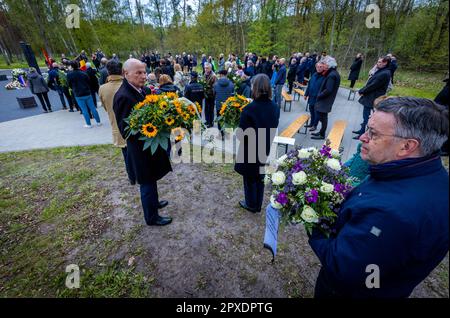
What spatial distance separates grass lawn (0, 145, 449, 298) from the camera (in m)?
2.56

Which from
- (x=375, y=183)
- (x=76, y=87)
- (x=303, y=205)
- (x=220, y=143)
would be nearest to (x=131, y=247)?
(x=303, y=205)

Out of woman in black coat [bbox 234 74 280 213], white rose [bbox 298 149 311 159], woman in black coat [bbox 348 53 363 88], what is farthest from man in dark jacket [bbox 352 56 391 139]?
woman in black coat [bbox 348 53 363 88]

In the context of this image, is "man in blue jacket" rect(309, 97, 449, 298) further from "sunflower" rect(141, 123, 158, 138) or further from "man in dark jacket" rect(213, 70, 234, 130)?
"man in dark jacket" rect(213, 70, 234, 130)

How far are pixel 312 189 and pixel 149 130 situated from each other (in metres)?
1.87

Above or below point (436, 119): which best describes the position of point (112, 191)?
below

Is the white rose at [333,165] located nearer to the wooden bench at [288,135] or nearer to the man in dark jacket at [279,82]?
the wooden bench at [288,135]

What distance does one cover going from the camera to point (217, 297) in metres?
2.43

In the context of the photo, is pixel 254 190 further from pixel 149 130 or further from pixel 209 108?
pixel 209 108

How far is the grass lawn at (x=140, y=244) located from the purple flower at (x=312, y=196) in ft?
5.06

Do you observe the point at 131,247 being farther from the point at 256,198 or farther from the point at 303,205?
the point at 303,205

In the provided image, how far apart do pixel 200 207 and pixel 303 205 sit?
8.32ft

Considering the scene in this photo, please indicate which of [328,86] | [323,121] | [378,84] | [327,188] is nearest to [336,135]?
[323,121]

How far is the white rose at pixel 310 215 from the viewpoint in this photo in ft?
4.77

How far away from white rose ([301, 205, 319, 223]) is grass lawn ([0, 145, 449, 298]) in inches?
58.1
